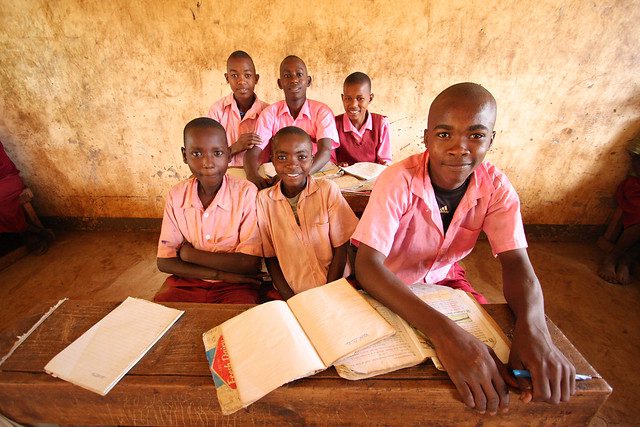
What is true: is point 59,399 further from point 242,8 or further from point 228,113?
point 242,8

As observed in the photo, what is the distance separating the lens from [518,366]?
0.72 m

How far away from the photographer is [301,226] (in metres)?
1.62

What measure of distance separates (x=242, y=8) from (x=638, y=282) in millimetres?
3899

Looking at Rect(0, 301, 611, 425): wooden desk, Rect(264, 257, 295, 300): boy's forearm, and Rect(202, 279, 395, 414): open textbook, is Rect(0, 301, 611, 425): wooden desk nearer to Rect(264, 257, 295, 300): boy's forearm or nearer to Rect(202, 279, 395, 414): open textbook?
Rect(202, 279, 395, 414): open textbook

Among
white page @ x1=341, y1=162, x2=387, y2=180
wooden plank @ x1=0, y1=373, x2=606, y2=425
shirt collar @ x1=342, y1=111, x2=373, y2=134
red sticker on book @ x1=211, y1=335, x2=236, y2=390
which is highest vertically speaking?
shirt collar @ x1=342, y1=111, x2=373, y2=134

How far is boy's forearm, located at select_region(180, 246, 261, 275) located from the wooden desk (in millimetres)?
744

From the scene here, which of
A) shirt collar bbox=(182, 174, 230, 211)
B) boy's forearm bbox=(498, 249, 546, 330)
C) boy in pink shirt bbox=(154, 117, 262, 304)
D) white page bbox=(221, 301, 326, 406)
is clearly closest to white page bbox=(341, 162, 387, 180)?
boy in pink shirt bbox=(154, 117, 262, 304)

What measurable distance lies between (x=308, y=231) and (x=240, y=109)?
1.54m

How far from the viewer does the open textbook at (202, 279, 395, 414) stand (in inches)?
27.4

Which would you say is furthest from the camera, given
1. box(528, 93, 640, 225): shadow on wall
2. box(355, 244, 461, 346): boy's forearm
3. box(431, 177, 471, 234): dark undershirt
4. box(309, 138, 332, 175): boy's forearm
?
box(528, 93, 640, 225): shadow on wall

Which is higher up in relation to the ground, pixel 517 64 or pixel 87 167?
pixel 517 64

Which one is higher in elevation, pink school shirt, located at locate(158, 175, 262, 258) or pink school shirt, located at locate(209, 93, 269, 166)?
pink school shirt, located at locate(209, 93, 269, 166)

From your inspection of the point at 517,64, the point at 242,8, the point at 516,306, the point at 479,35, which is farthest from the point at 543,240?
the point at 242,8

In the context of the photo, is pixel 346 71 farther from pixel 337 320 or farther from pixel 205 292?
pixel 337 320
